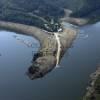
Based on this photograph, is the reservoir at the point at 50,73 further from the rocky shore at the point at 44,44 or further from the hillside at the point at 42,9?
the hillside at the point at 42,9

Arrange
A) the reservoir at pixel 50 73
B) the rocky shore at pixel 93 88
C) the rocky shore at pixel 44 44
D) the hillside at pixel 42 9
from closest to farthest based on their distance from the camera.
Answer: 1. the rocky shore at pixel 93 88
2. the reservoir at pixel 50 73
3. the rocky shore at pixel 44 44
4. the hillside at pixel 42 9

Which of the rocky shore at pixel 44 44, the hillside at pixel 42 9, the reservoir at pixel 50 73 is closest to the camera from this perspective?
the reservoir at pixel 50 73

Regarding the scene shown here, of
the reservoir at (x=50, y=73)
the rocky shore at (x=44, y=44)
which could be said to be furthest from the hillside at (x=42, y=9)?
the reservoir at (x=50, y=73)

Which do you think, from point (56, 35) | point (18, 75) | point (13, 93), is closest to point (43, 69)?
point (18, 75)

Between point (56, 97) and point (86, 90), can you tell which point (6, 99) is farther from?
point (86, 90)

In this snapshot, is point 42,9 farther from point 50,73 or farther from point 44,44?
point 50,73

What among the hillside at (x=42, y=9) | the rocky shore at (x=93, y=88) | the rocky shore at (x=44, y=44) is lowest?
the rocky shore at (x=93, y=88)

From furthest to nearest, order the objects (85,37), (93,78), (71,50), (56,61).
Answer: (85,37) < (71,50) < (56,61) < (93,78)
